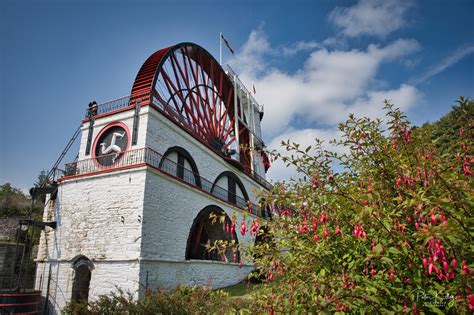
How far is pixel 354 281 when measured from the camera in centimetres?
225

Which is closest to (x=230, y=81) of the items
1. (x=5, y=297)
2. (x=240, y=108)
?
(x=240, y=108)

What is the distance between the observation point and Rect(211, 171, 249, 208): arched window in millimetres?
16247

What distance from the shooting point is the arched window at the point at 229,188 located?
53.3 feet

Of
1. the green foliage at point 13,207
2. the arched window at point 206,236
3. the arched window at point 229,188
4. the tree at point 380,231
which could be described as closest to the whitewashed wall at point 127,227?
the arched window at point 206,236

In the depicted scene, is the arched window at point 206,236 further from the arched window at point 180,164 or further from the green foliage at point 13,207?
the green foliage at point 13,207

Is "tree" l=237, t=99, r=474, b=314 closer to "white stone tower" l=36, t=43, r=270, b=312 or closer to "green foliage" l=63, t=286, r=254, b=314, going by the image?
"green foliage" l=63, t=286, r=254, b=314

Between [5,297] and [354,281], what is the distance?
11.1 metres

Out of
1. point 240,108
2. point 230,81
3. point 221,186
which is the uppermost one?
point 230,81

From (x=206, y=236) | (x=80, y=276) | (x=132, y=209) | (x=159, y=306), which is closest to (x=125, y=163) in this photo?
(x=132, y=209)

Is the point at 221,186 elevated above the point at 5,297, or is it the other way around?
the point at 221,186

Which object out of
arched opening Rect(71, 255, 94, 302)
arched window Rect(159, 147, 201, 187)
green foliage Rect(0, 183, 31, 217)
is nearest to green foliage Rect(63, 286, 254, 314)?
arched opening Rect(71, 255, 94, 302)

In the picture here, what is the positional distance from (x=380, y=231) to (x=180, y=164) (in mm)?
12039

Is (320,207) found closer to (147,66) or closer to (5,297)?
(5,297)

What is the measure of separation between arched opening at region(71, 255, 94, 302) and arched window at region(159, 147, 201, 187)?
440cm
